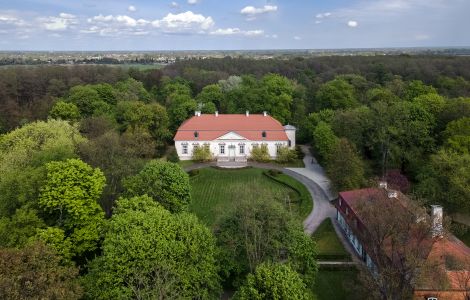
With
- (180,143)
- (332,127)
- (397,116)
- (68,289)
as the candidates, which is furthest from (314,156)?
(68,289)

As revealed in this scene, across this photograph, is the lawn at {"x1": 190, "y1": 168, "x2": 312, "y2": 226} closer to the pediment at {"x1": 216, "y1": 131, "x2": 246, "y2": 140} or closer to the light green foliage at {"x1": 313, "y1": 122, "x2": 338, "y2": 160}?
the pediment at {"x1": 216, "y1": 131, "x2": 246, "y2": 140}

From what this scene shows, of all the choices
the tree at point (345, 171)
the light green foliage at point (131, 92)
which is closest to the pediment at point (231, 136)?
the tree at point (345, 171)

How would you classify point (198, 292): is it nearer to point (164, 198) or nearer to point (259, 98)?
point (164, 198)

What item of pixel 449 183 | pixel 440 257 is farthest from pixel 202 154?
pixel 440 257

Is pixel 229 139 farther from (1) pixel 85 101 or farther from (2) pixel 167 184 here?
(2) pixel 167 184

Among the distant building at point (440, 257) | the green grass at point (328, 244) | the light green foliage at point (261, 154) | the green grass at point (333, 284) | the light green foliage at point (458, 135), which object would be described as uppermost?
the light green foliage at point (458, 135)

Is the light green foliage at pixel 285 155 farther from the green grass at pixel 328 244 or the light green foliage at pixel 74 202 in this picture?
the light green foliage at pixel 74 202
